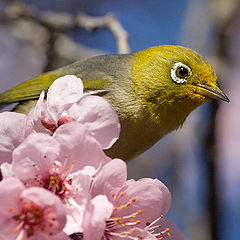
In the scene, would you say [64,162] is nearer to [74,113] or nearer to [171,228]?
[74,113]

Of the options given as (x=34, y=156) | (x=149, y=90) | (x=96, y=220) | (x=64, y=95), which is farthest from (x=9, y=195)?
(x=149, y=90)

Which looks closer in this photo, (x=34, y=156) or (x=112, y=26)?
(x=34, y=156)

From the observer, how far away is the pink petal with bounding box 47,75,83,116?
7.66 ft

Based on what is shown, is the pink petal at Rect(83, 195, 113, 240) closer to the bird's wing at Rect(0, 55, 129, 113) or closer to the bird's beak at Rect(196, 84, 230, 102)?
the bird's beak at Rect(196, 84, 230, 102)

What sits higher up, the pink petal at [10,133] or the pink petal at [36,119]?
the pink petal at [36,119]

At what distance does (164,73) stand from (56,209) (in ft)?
8.20

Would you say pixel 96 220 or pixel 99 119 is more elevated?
pixel 99 119

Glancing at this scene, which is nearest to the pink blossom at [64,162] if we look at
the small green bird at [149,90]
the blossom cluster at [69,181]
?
the blossom cluster at [69,181]

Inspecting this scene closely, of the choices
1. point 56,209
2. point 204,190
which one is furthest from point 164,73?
point 56,209

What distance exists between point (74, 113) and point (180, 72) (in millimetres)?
1971

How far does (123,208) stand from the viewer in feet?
7.34

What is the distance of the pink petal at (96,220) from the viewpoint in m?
1.91

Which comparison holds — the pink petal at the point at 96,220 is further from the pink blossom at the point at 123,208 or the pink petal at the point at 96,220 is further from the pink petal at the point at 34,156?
the pink petal at the point at 34,156

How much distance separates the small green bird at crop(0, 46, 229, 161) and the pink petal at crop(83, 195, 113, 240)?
184 cm
